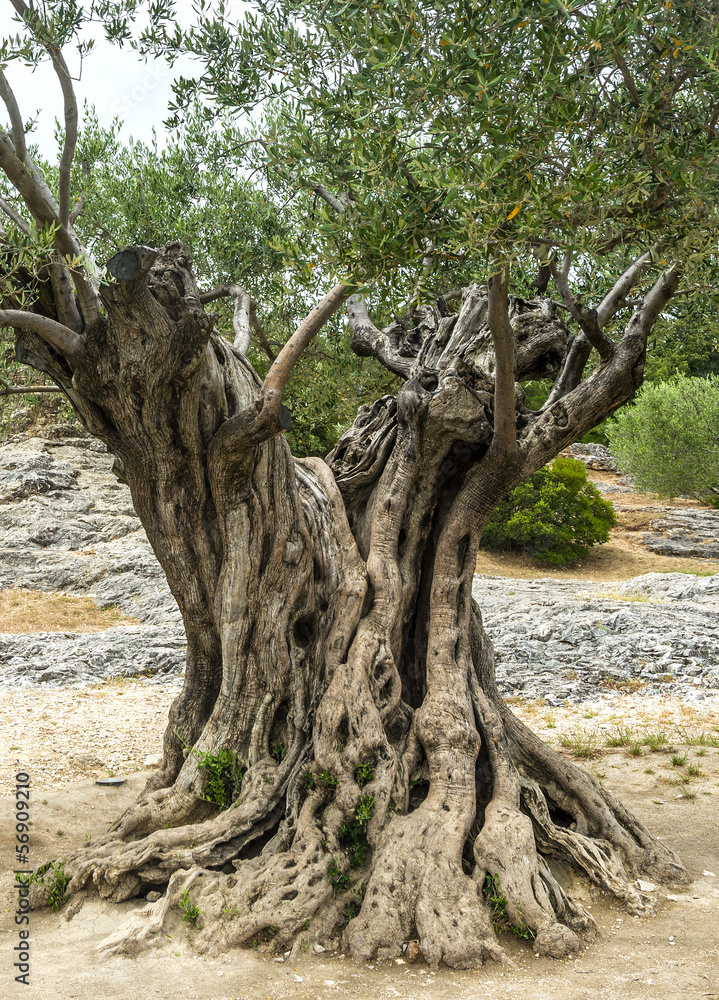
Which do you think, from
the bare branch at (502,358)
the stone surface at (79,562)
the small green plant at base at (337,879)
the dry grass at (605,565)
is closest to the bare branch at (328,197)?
the bare branch at (502,358)

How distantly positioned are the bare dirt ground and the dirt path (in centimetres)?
1

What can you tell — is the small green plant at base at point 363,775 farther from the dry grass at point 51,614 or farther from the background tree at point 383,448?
the dry grass at point 51,614

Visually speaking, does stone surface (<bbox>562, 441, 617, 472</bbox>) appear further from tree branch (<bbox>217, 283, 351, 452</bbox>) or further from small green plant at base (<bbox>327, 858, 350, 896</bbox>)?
small green plant at base (<bbox>327, 858, 350, 896</bbox>)

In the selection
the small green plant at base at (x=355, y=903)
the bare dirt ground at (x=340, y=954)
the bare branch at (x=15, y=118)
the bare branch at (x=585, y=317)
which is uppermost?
the bare branch at (x=15, y=118)

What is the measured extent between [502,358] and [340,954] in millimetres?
4392

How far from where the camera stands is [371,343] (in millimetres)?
8539

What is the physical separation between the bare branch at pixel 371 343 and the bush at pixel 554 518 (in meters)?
19.9

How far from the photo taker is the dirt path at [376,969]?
14.2ft

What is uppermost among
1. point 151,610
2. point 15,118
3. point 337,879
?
point 15,118

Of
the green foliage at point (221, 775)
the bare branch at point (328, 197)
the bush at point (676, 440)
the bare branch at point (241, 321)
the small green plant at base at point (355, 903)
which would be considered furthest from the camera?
the bush at point (676, 440)

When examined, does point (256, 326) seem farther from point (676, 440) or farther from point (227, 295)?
point (676, 440)

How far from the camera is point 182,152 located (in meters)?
10.4

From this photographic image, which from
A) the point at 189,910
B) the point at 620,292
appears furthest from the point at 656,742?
the point at 189,910

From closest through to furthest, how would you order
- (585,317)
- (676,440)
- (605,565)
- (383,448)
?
(585,317), (383,448), (605,565), (676,440)
